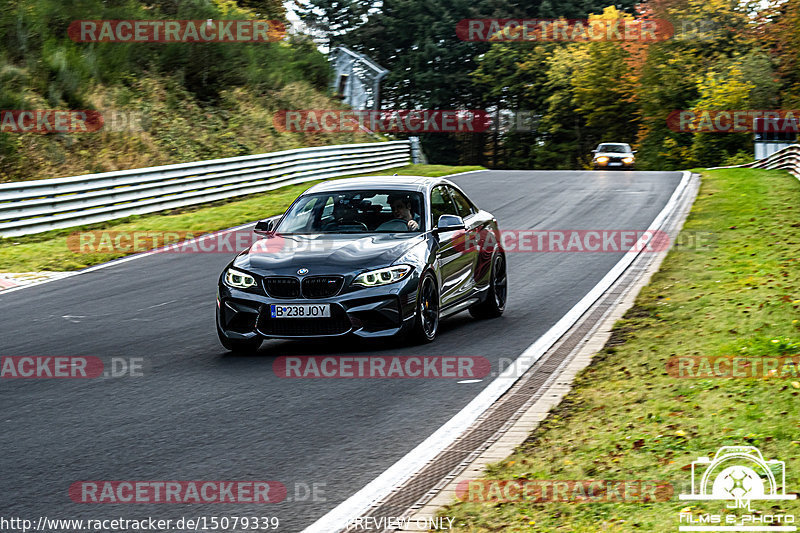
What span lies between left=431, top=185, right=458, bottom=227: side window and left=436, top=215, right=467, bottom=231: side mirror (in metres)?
0.24

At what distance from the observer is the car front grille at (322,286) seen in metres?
9.30

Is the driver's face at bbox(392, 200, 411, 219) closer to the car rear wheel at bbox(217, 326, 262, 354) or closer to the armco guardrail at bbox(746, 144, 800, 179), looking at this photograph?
the car rear wheel at bbox(217, 326, 262, 354)

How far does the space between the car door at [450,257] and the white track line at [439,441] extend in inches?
39.5

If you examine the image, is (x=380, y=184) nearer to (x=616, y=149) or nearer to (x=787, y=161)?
(x=787, y=161)

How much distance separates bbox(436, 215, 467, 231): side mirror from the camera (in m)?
10.4

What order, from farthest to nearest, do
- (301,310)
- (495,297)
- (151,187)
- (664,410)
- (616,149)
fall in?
(616,149)
(151,187)
(495,297)
(301,310)
(664,410)

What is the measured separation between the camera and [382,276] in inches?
372

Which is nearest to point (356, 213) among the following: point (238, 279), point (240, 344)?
point (238, 279)

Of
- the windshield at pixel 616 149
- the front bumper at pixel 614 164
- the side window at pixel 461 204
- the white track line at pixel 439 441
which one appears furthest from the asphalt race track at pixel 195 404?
the windshield at pixel 616 149

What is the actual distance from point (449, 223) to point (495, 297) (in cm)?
171

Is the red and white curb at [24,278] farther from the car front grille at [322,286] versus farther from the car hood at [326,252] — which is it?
the car front grille at [322,286]

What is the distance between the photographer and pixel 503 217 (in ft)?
73.7

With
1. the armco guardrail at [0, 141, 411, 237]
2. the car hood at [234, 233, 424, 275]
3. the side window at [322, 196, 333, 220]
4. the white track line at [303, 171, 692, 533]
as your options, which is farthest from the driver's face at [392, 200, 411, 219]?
the armco guardrail at [0, 141, 411, 237]

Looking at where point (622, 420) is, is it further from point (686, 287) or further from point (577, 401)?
point (686, 287)
